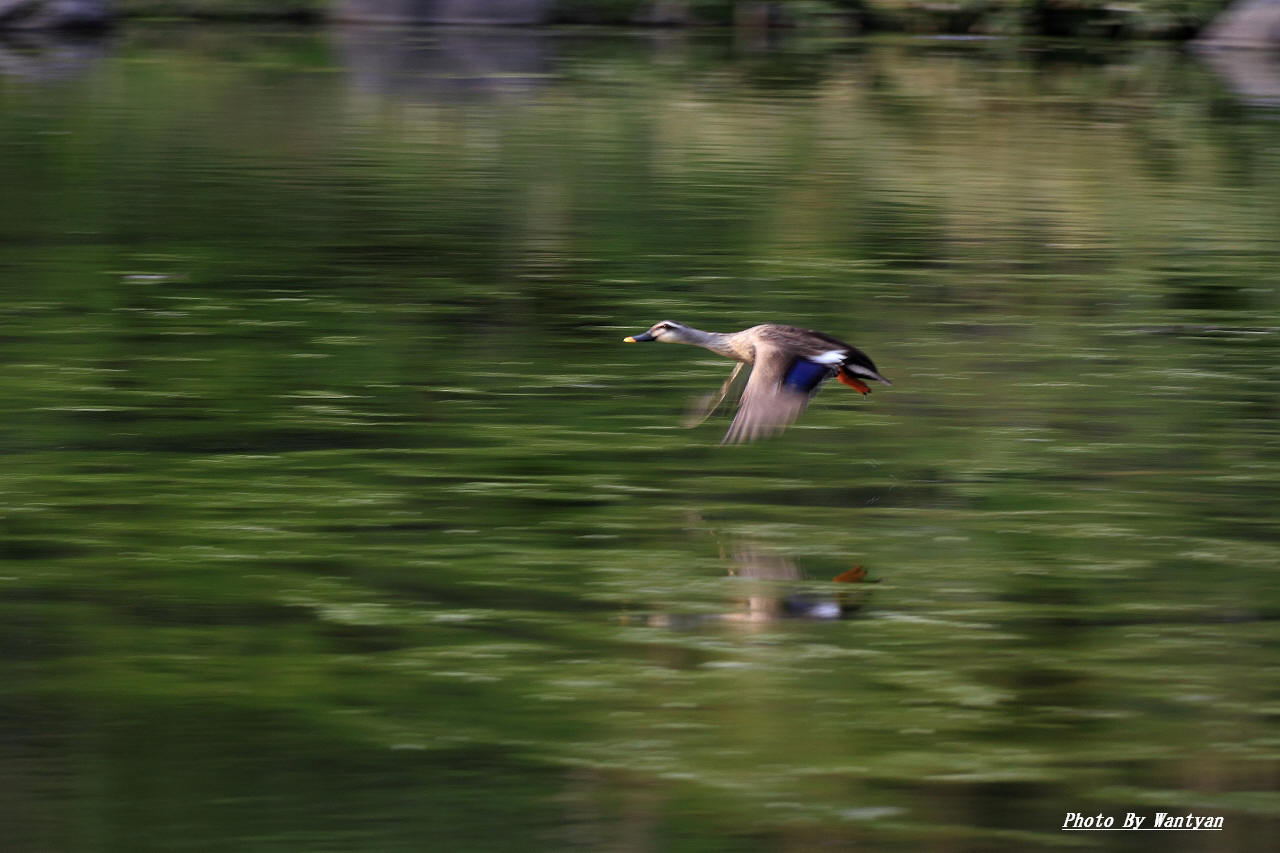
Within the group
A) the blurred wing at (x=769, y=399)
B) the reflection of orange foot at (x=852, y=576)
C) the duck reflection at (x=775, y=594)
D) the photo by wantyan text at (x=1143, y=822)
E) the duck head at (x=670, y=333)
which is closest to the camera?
the photo by wantyan text at (x=1143, y=822)

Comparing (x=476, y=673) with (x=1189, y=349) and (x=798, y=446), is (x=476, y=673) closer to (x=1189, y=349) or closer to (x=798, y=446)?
(x=798, y=446)

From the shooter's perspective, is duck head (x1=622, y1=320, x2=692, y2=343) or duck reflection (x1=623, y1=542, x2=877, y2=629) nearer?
duck reflection (x1=623, y1=542, x2=877, y2=629)

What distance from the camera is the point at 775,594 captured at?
5316 millimetres

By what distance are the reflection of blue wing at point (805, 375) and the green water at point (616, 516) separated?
39 cm

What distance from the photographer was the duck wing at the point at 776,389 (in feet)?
19.2

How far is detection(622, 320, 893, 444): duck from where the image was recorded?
19.3 feet

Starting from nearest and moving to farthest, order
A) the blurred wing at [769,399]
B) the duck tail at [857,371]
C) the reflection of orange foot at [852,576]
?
the reflection of orange foot at [852,576], the blurred wing at [769,399], the duck tail at [857,371]

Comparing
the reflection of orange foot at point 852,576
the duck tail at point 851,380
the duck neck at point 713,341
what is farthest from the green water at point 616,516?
the duck neck at point 713,341

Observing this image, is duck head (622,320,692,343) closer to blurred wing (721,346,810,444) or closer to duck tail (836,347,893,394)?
duck tail (836,347,893,394)

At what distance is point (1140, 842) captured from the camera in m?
3.96

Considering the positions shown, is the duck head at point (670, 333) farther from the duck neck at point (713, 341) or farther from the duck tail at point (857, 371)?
the duck tail at point (857, 371)

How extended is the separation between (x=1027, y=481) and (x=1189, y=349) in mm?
2241

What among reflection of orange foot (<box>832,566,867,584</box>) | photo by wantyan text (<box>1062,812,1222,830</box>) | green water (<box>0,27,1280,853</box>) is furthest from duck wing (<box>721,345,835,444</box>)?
photo by wantyan text (<box>1062,812,1222,830</box>)

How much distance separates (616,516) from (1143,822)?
2.26 metres
